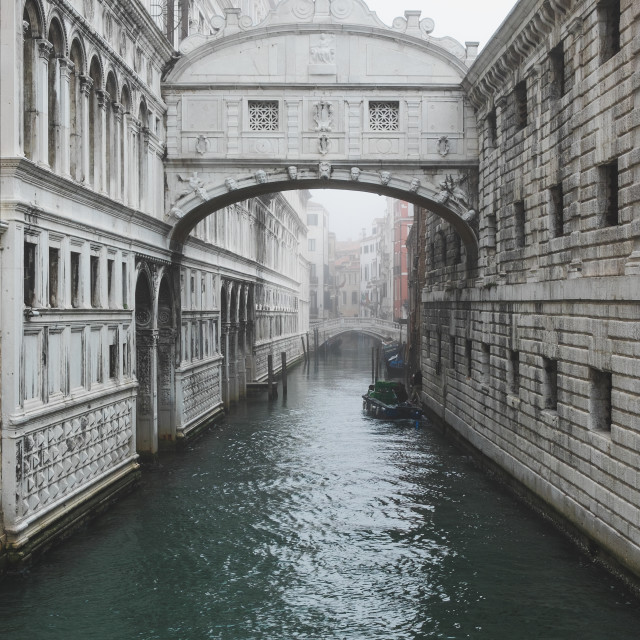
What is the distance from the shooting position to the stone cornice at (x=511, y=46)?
12.8 metres

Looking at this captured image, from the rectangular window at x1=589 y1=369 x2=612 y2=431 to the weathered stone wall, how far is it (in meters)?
0.01

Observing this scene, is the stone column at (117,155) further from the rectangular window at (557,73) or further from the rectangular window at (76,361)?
the rectangular window at (557,73)

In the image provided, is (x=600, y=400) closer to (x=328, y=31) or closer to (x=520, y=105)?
(x=520, y=105)

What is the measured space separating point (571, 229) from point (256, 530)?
6.39 m

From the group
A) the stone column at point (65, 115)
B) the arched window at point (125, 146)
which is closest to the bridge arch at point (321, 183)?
the arched window at point (125, 146)

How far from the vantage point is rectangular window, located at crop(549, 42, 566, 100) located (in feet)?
42.4

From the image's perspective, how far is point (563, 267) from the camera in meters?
12.3

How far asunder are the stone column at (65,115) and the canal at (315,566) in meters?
5.21

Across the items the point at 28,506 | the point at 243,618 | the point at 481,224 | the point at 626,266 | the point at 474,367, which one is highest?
the point at 481,224

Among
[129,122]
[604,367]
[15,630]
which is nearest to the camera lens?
[15,630]

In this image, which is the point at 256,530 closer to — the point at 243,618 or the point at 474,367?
the point at 243,618

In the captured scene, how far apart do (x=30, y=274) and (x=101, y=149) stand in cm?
389

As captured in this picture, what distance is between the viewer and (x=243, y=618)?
921 centimetres

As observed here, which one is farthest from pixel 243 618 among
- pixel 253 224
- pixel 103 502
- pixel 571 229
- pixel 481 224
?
pixel 253 224
